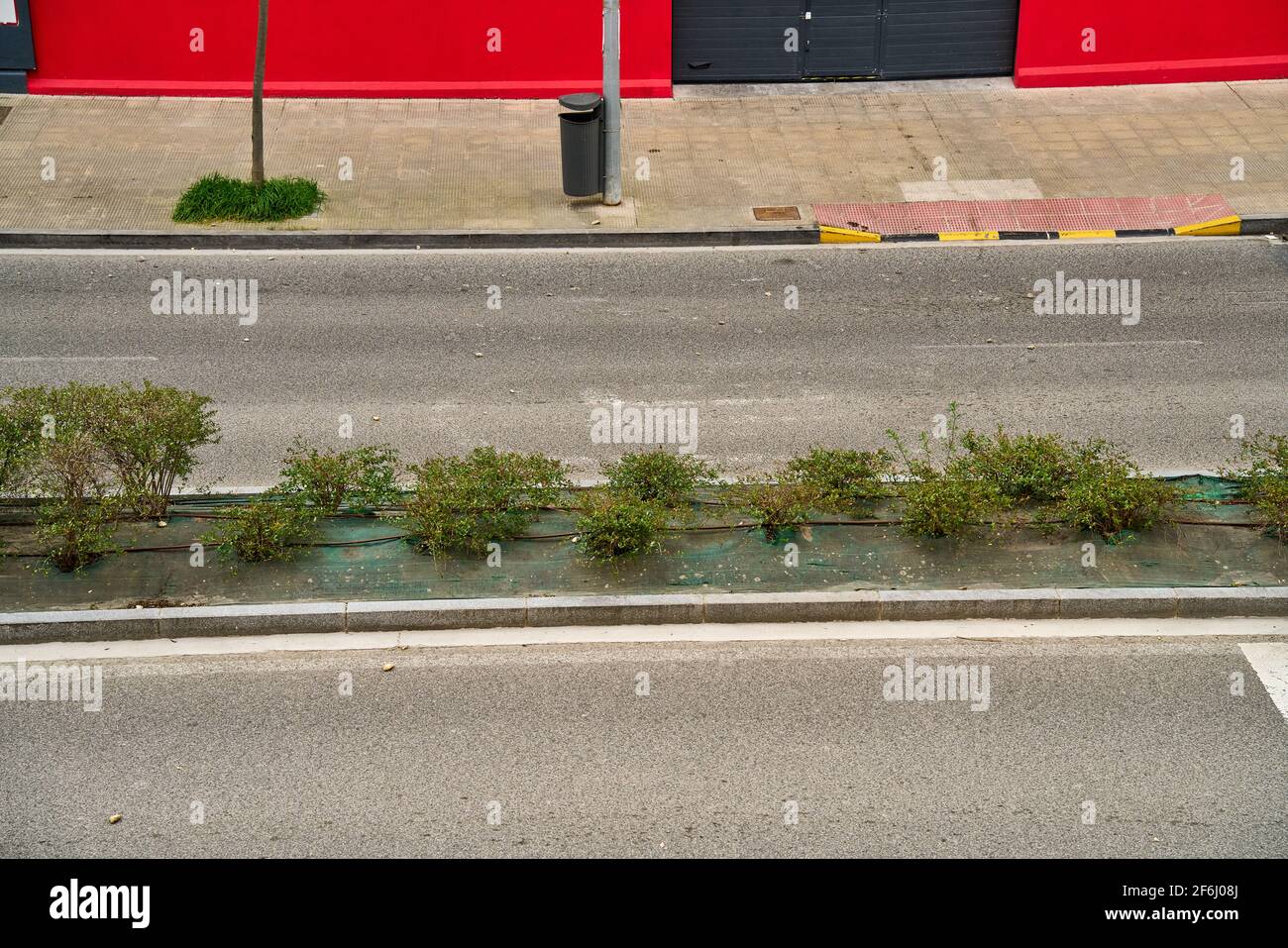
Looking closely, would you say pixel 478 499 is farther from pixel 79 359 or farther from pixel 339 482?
pixel 79 359

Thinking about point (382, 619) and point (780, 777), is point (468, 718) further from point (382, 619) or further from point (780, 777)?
point (780, 777)

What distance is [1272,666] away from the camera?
9156 millimetres

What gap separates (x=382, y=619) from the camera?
9.49 metres

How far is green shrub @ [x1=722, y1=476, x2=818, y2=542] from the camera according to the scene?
33.5ft

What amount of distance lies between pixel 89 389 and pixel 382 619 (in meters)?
2.75

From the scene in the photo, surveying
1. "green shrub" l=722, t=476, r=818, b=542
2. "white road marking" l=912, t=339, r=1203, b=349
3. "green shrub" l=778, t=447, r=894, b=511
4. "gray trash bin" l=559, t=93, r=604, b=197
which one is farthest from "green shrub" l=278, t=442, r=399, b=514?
"gray trash bin" l=559, t=93, r=604, b=197

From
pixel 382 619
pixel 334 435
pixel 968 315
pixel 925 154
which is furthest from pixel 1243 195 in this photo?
pixel 382 619

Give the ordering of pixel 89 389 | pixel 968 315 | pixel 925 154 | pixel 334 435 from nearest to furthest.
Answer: pixel 89 389 < pixel 334 435 < pixel 968 315 < pixel 925 154

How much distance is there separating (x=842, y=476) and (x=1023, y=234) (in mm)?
6756

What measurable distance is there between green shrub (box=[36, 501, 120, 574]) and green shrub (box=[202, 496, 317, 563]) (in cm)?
64

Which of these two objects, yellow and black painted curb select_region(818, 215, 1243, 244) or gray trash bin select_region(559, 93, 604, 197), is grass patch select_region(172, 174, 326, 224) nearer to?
gray trash bin select_region(559, 93, 604, 197)

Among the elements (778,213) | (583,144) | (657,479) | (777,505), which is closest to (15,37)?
(583,144)

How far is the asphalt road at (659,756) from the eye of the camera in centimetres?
774

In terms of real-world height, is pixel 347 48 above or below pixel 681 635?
above
